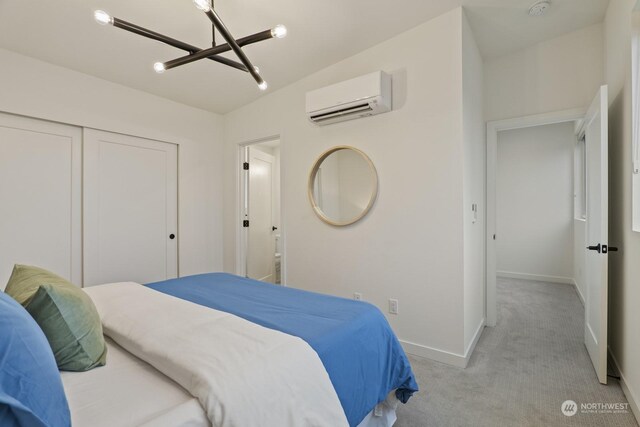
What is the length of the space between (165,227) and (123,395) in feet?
9.59

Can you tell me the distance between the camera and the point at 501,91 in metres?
2.97

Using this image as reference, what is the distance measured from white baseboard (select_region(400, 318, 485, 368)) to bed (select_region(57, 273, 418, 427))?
883 millimetres

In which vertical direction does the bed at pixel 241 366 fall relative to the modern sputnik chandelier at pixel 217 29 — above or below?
below

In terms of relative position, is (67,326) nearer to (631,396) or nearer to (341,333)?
(341,333)

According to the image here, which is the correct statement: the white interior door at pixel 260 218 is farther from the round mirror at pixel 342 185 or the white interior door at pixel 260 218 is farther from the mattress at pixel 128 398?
the mattress at pixel 128 398

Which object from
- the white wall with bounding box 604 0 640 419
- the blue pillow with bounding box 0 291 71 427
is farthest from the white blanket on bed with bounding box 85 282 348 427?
the white wall with bounding box 604 0 640 419

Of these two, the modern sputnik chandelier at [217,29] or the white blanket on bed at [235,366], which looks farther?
the modern sputnik chandelier at [217,29]

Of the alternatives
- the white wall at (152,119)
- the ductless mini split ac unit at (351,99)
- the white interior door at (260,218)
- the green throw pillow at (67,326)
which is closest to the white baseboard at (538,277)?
the white interior door at (260,218)

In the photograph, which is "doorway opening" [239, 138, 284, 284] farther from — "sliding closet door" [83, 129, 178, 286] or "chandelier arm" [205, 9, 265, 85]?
"chandelier arm" [205, 9, 265, 85]

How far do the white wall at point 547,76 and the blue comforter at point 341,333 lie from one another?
2.54 m

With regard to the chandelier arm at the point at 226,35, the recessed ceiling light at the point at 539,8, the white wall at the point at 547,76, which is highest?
the recessed ceiling light at the point at 539,8

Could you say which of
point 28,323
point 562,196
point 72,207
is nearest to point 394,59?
point 28,323

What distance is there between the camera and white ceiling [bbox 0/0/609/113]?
6.97 ft

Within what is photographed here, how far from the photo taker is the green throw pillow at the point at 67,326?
1.02 meters
